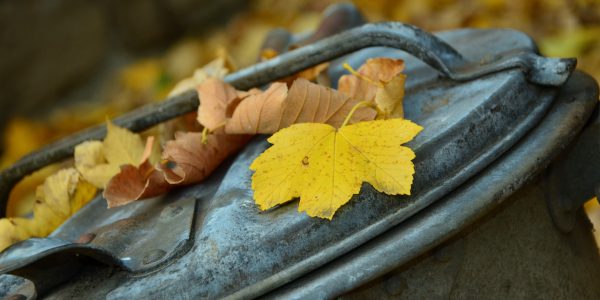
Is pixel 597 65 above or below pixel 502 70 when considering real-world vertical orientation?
below

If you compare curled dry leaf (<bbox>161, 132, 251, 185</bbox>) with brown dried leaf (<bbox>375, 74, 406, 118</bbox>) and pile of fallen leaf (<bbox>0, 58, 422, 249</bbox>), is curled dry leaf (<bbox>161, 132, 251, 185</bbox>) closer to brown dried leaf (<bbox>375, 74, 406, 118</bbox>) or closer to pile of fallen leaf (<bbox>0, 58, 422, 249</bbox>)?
pile of fallen leaf (<bbox>0, 58, 422, 249</bbox>)

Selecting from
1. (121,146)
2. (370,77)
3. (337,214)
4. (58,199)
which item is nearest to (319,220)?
(337,214)

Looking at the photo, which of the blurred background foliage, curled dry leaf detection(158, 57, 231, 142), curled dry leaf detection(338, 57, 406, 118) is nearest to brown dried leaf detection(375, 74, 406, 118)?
curled dry leaf detection(338, 57, 406, 118)

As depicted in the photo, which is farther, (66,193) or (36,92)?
(36,92)

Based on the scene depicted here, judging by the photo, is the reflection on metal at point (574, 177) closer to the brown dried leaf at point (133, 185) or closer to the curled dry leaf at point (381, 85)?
the curled dry leaf at point (381, 85)

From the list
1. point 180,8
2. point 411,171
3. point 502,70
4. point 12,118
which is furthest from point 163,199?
point 180,8

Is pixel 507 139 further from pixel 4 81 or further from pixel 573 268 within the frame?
pixel 4 81

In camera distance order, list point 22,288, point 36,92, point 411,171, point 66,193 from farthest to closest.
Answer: point 36,92 < point 66,193 < point 22,288 < point 411,171
